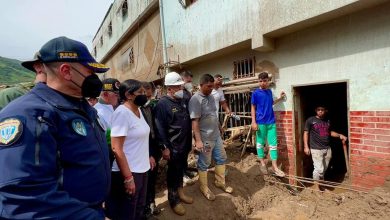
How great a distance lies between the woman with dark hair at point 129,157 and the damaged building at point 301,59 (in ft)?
10.5

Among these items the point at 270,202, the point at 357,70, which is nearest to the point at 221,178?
the point at 270,202

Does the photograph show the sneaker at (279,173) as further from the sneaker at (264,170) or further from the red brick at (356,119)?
the red brick at (356,119)

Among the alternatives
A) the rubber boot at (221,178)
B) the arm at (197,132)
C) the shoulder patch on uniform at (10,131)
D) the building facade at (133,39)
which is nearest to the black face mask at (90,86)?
the shoulder patch on uniform at (10,131)

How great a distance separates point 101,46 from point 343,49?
757 inches

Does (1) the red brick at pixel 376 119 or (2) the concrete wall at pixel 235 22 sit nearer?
(1) the red brick at pixel 376 119

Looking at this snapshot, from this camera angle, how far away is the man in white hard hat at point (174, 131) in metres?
3.90

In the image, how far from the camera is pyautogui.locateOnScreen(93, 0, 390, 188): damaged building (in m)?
4.17

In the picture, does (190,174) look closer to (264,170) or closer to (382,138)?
(264,170)

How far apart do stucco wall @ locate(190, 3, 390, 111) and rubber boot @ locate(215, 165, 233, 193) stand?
1.88m

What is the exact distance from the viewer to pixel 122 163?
8.85 ft

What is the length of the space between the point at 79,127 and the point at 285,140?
4822 mm

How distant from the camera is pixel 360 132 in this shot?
175 inches

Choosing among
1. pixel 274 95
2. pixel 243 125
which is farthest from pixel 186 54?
pixel 274 95

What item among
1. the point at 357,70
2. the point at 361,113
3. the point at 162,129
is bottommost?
the point at 162,129
